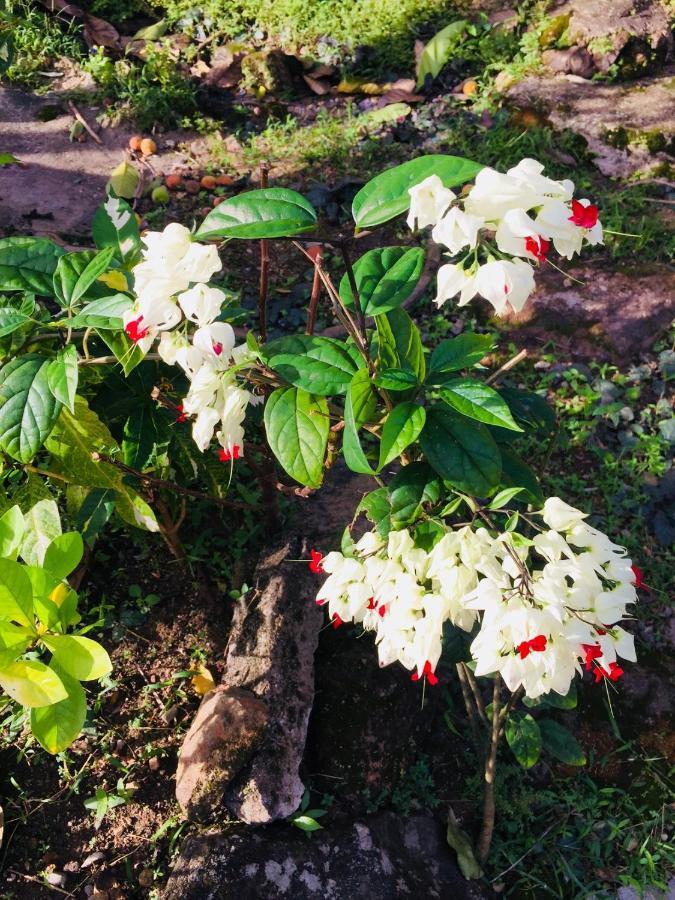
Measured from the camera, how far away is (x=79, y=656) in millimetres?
1497

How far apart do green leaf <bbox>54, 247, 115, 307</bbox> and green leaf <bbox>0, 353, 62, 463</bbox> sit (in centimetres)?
16

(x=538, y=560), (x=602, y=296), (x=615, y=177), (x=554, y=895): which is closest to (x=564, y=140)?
(x=615, y=177)

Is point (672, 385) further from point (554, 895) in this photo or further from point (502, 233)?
point (502, 233)

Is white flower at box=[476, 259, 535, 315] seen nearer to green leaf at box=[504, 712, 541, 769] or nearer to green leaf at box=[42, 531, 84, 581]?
green leaf at box=[42, 531, 84, 581]

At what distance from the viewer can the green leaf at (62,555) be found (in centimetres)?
157

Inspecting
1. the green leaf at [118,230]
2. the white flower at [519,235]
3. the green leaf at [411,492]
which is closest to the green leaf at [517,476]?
the green leaf at [411,492]

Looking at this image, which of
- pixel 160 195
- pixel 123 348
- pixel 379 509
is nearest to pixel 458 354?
pixel 379 509

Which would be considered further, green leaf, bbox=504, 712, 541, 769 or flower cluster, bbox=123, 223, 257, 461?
green leaf, bbox=504, 712, 541, 769

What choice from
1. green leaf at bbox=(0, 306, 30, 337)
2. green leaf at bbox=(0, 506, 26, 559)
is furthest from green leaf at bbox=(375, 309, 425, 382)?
green leaf at bbox=(0, 506, 26, 559)

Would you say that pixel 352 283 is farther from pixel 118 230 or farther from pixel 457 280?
pixel 118 230

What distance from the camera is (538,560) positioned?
213 cm

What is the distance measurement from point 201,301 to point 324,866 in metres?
1.38

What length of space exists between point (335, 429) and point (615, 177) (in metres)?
2.76

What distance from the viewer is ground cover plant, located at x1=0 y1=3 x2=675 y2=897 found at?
4.17ft
